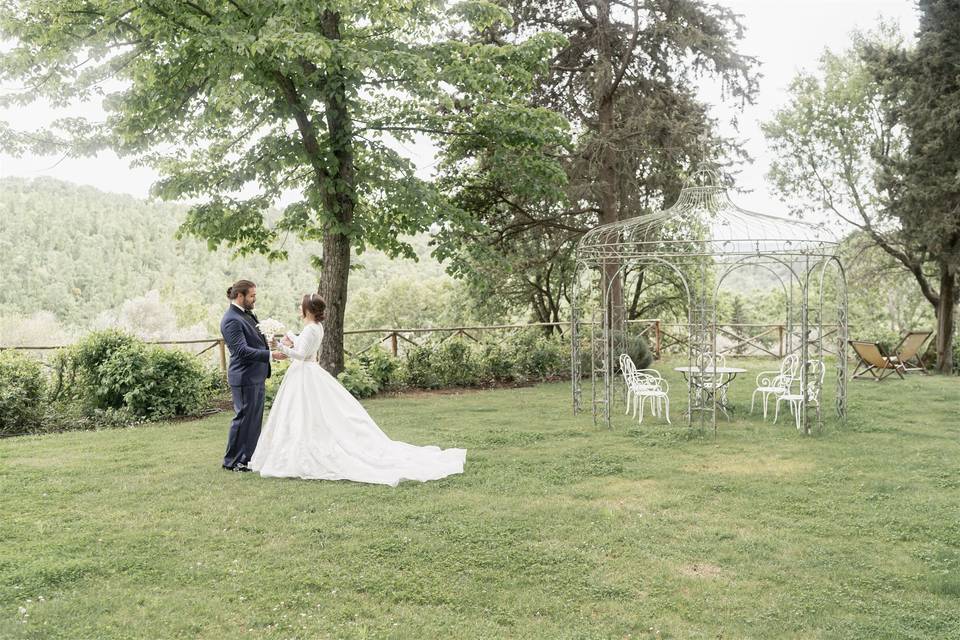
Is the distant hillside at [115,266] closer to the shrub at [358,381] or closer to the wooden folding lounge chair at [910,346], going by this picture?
the wooden folding lounge chair at [910,346]

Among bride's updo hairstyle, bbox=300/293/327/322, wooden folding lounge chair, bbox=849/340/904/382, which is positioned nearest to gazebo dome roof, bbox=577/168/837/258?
bride's updo hairstyle, bbox=300/293/327/322

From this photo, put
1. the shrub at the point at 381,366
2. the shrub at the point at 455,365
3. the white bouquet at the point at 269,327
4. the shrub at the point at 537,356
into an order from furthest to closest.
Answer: the shrub at the point at 537,356 < the shrub at the point at 455,365 < the shrub at the point at 381,366 < the white bouquet at the point at 269,327

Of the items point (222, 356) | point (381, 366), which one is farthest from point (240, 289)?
point (222, 356)

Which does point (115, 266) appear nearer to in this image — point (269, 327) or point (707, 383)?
point (269, 327)

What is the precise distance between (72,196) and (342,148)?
36.3 metres

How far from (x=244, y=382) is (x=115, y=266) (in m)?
37.1

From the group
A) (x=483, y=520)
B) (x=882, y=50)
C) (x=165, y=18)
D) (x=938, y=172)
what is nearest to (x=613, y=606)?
(x=483, y=520)

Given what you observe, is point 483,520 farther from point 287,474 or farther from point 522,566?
Result: point 287,474

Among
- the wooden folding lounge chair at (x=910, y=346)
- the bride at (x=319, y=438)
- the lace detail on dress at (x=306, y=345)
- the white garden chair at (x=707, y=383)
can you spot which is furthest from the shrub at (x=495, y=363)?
the wooden folding lounge chair at (x=910, y=346)

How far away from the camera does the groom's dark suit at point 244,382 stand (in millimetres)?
7449

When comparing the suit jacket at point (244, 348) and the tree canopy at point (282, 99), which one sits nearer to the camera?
the suit jacket at point (244, 348)

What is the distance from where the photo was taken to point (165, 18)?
9164 mm

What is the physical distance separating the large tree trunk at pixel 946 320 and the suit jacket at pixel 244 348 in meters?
16.3

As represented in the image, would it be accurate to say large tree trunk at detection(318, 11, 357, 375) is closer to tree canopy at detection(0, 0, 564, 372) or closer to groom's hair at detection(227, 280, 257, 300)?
tree canopy at detection(0, 0, 564, 372)
